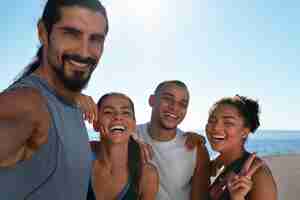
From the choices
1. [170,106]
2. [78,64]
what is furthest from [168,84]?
[78,64]

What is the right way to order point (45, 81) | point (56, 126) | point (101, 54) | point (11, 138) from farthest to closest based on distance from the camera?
1. point (101, 54)
2. point (45, 81)
3. point (56, 126)
4. point (11, 138)

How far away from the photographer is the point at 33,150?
1.60 meters

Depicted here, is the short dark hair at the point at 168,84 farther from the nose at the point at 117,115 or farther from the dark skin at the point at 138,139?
the nose at the point at 117,115

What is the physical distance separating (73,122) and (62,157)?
0.31 m

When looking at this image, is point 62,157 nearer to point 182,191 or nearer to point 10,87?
point 10,87

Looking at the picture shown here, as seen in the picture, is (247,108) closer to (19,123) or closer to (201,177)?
(201,177)

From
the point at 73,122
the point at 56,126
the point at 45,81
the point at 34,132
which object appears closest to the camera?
the point at 34,132

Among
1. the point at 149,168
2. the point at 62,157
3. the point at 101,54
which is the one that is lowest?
the point at 149,168

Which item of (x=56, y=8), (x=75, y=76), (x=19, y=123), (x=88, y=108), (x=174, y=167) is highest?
(x=56, y=8)

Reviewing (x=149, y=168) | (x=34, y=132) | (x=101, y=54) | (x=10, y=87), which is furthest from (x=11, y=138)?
Result: (x=149, y=168)

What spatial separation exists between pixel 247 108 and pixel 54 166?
2.52 m

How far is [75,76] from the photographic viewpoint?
2.09 m

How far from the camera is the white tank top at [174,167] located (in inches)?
149

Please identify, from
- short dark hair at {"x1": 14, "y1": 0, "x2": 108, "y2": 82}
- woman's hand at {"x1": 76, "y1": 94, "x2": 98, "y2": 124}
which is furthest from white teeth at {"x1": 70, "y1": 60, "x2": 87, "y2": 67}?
Result: woman's hand at {"x1": 76, "y1": 94, "x2": 98, "y2": 124}
